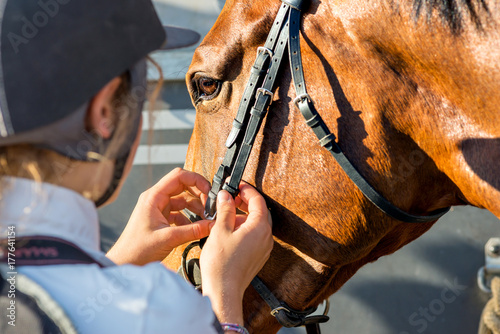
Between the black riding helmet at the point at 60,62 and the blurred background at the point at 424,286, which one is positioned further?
the blurred background at the point at 424,286

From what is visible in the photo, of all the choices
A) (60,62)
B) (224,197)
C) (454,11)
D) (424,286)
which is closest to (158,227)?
(224,197)

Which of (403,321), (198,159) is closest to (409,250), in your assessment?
(403,321)

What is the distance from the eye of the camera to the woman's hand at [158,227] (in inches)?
59.1

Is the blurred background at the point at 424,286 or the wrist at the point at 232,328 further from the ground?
the wrist at the point at 232,328

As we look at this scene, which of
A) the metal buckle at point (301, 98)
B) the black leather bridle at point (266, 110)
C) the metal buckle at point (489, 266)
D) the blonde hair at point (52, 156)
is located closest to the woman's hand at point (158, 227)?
the black leather bridle at point (266, 110)

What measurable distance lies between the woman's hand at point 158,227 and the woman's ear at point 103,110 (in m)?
0.63

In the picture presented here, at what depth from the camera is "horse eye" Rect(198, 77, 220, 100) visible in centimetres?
171

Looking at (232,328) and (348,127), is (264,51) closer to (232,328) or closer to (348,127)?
(348,127)

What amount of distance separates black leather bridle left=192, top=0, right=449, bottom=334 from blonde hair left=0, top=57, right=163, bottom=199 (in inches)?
24.9

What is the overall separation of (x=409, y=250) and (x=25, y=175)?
3.56 metres

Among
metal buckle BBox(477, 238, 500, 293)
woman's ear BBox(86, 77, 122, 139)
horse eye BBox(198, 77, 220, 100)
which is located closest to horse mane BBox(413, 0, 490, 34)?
horse eye BBox(198, 77, 220, 100)

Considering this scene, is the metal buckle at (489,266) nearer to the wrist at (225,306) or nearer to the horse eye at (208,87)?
the horse eye at (208,87)

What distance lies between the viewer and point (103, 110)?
92 centimetres

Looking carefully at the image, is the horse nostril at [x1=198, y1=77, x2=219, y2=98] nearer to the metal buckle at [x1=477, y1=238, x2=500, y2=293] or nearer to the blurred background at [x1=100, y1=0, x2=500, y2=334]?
the blurred background at [x1=100, y1=0, x2=500, y2=334]
